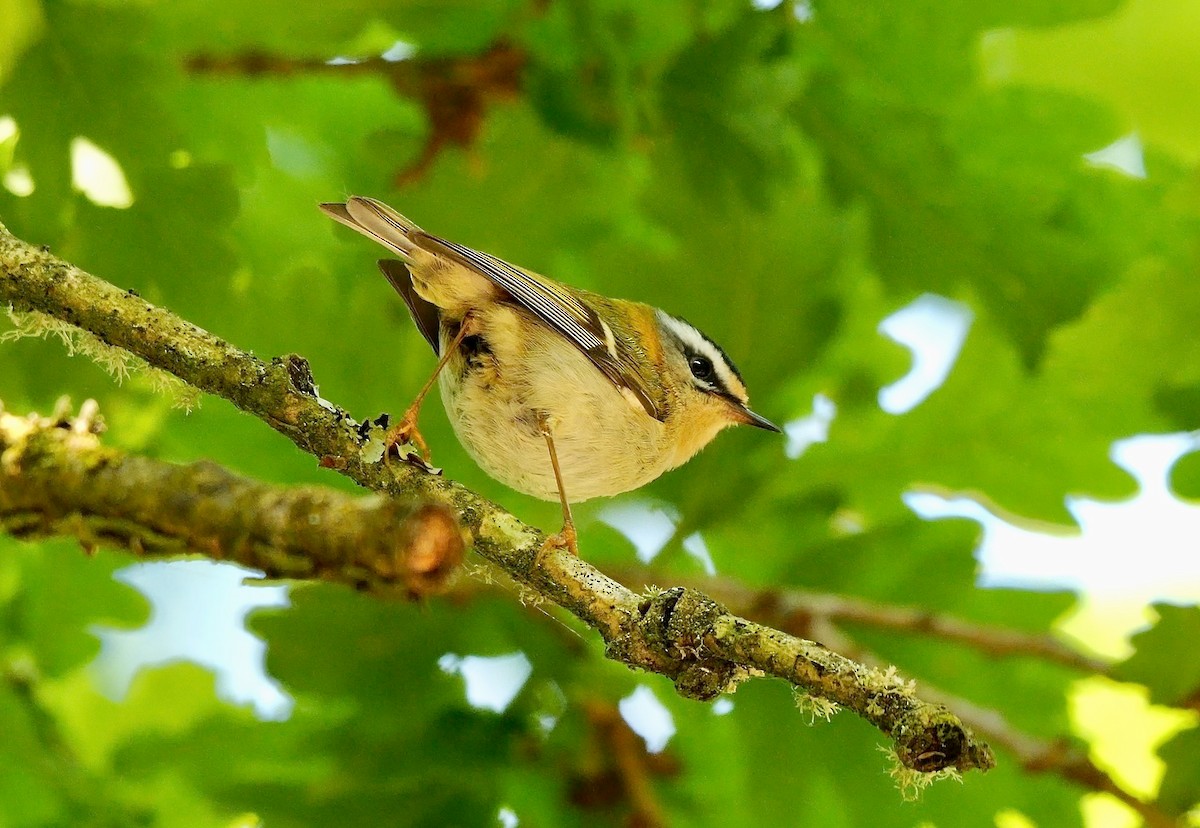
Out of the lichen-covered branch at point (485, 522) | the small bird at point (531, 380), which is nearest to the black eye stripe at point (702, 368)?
the small bird at point (531, 380)

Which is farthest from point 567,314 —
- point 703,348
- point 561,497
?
point 703,348

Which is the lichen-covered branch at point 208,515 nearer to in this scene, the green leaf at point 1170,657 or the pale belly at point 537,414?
the pale belly at point 537,414

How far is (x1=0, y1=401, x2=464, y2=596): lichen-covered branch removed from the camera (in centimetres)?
84

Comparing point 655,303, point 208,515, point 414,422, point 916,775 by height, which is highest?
Result: point 655,303

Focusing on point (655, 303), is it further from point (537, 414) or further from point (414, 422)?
point (414, 422)

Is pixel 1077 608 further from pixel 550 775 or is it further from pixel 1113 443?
pixel 550 775

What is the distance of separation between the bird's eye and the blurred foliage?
137 millimetres

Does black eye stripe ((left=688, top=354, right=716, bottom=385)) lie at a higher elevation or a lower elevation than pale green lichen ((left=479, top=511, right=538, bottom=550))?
higher

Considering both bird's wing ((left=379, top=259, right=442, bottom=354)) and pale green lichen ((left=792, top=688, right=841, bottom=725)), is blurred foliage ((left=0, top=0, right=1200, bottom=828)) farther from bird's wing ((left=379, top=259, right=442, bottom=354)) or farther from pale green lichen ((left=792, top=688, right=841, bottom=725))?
pale green lichen ((left=792, top=688, right=841, bottom=725))

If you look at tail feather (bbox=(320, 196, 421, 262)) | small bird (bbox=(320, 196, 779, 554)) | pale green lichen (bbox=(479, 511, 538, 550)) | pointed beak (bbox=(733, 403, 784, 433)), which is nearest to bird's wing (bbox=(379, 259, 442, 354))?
small bird (bbox=(320, 196, 779, 554))

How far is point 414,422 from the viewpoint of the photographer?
203cm

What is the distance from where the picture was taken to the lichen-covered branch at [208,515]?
2.76ft

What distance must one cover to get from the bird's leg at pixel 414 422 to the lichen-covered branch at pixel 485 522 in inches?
3.9

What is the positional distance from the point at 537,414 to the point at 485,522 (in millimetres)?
1036
